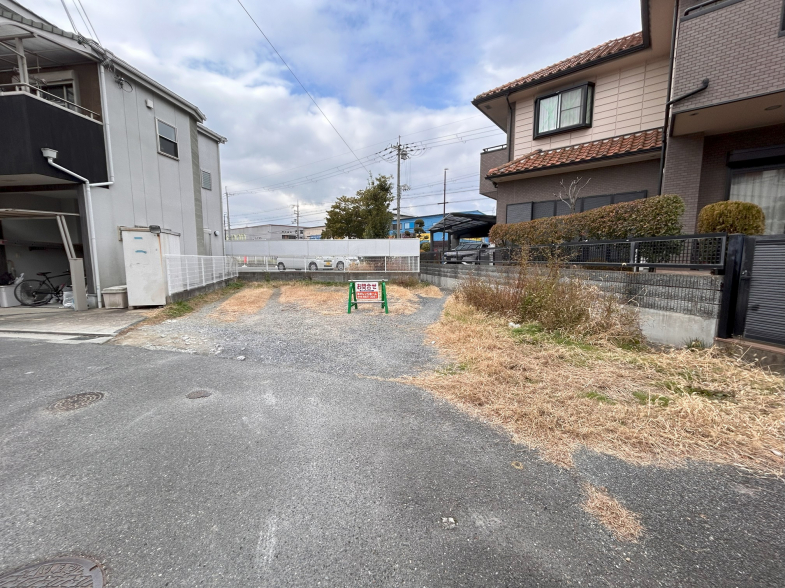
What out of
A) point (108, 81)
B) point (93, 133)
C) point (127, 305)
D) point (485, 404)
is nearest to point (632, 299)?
point (485, 404)

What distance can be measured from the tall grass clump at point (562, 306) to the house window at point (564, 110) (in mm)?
6352

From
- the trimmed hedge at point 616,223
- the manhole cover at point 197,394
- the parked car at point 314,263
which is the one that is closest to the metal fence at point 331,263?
the parked car at point 314,263

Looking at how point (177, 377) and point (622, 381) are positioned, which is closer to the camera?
point (622, 381)

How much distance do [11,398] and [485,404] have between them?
4.78m

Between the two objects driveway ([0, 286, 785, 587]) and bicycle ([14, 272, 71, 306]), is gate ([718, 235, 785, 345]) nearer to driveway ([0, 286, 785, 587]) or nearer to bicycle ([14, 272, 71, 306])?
driveway ([0, 286, 785, 587])

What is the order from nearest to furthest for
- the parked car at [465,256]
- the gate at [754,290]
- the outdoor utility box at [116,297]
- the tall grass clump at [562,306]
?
the gate at [754,290] → the tall grass clump at [562,306] → the outdoor utility box at [116,297] → the parked car at [465,256]

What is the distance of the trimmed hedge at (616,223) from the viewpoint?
5.50 m

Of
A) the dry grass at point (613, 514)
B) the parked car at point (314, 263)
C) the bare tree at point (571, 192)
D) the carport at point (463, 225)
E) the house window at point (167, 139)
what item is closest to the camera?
the dry grass at point (613, 514)

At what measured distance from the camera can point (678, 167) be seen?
7.14 m

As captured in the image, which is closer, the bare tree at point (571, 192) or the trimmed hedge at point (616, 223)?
the trimmed hedge at point (616, 223)

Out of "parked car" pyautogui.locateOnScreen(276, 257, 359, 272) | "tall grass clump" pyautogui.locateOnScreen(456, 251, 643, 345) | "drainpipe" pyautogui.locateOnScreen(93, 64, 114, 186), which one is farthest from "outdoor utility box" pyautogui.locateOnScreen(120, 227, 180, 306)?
"parked car" pyautogui.locateOnScreen(276, 257, 359, 272)

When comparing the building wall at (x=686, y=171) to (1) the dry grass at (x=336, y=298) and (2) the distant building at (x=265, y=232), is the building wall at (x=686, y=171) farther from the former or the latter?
(2) the distant building at (x=265, y=232)

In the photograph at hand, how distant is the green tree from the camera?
915 inches

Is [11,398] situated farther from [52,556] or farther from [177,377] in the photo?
[52,556]
